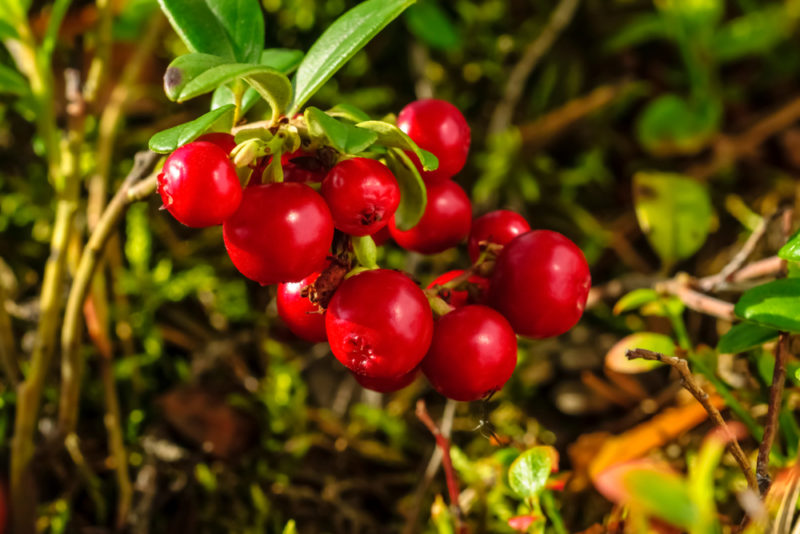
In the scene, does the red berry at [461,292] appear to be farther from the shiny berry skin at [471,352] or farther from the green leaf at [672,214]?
the green leaf at [672,214]

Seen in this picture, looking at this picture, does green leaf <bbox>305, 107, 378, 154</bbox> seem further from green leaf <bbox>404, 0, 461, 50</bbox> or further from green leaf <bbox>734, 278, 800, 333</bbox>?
green leaf <bbox>404, 0, 461, 50</bbox>

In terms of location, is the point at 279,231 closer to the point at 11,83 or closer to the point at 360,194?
the point at 360,194

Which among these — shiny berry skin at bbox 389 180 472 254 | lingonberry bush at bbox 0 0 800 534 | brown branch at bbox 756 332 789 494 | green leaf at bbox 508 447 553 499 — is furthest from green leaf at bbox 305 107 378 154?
brown branch at bbox 756 332 789 494

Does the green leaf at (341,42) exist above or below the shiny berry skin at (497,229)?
above

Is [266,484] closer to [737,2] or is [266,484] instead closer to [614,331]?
[614,331]

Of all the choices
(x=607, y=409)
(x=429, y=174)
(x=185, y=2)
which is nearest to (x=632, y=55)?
(x=607, y=409)

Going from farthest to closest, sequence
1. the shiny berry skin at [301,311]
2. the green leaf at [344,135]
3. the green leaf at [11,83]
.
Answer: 1. the green leaf at [11,83]
2. the shiny berry skin at [301,311]
3. the green leaf at [344,135]

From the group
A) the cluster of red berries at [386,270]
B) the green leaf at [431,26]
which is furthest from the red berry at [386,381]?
the green leaf at [431,26]
